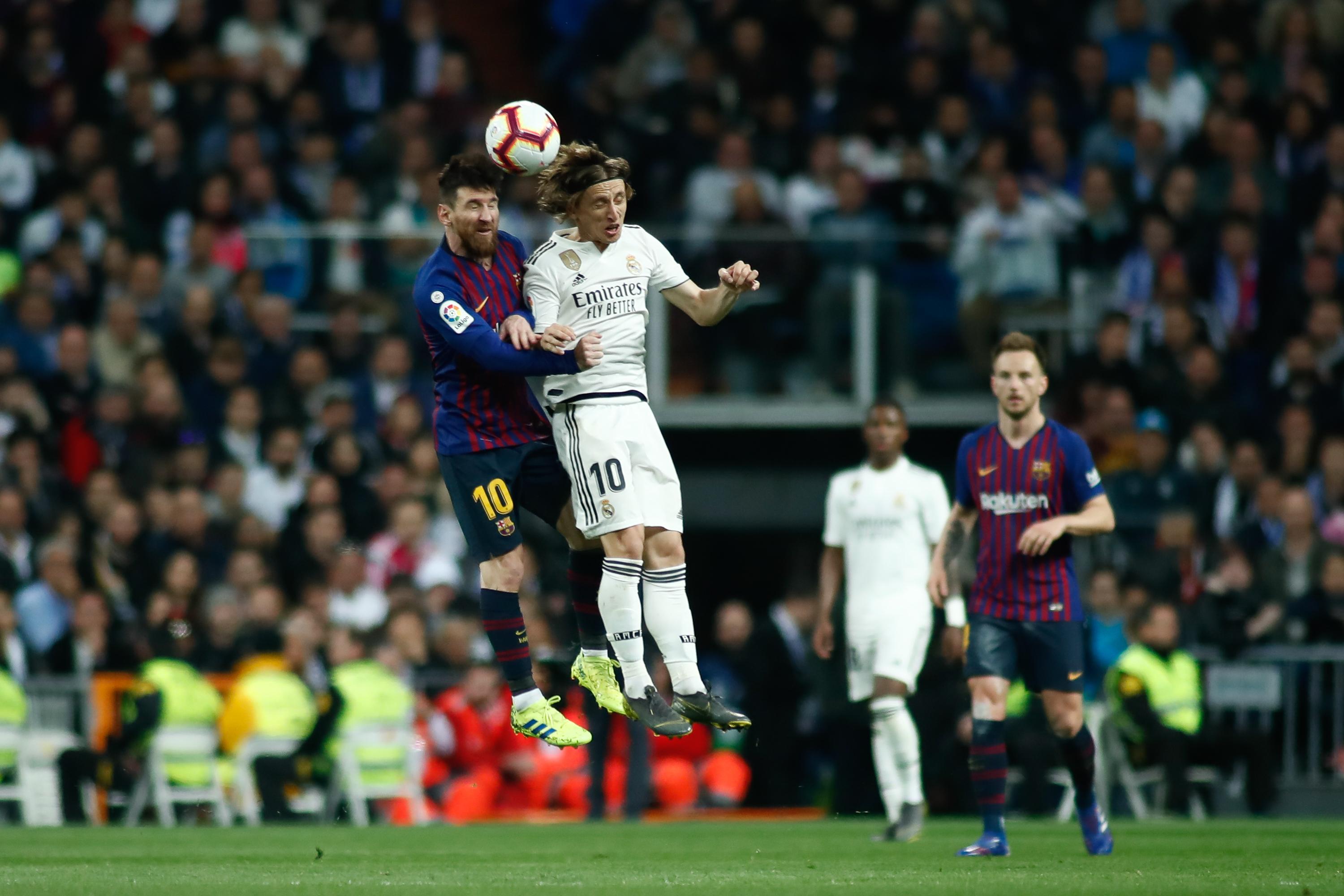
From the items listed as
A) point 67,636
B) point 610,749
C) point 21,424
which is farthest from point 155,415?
point 610,749

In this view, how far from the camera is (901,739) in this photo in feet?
40.1

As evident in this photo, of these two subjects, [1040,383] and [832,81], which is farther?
[832,81]

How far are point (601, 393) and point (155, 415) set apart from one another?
26.4 ft

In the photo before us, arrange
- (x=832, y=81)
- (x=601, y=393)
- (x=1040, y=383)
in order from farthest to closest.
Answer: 1. (x=832, y=81)
2. (x=1040, y=383)
3. (x=601, y=393)

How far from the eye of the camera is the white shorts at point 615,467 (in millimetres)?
8891

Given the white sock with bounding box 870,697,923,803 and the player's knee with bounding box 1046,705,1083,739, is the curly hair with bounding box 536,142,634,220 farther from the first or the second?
the white sock with bounding box 870,697,923,803

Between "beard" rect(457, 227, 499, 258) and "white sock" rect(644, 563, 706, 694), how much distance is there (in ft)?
5.29

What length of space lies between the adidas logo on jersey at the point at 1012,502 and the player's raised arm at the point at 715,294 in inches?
74.7

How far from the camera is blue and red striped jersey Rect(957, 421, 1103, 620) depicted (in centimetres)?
1007

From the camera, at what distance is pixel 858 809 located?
1496 centimetres

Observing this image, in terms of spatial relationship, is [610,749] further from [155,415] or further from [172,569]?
[155,415]

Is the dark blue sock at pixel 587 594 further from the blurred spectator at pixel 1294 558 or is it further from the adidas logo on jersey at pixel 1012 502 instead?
the blurred spectator at pixel 1294 558

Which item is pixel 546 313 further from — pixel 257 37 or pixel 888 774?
pixel 257 37

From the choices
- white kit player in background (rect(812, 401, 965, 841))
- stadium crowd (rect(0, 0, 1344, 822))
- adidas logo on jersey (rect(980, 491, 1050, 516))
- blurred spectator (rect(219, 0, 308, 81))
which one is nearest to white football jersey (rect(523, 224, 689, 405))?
adidas logo on jersey (rect(980, 491, 1050, 516))
